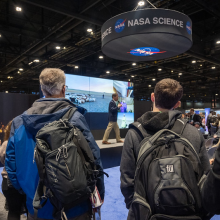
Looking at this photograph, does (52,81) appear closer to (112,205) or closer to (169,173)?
(169,173)

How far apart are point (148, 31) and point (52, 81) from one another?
1.75 metres

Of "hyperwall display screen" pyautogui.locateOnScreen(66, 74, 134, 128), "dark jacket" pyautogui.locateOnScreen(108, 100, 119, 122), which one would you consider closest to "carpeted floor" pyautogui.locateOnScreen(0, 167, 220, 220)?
"dark jacket" pyautogui.locateOnScreen(108, 100, 119, 122)

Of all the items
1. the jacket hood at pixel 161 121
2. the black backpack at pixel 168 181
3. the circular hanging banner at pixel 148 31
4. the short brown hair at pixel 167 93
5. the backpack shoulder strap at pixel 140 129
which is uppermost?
the circular hanging banner at pixel 148 31

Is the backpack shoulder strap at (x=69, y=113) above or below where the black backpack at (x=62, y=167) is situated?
above

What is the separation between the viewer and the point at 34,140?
1337 mm

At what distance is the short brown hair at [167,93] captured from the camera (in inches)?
49.9

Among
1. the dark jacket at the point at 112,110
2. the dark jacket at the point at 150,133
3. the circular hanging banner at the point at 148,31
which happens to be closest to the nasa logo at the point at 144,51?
the circular hanging banner at the point at 148,31

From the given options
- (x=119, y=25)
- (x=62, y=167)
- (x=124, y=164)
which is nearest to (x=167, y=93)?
(x=124, y=164)

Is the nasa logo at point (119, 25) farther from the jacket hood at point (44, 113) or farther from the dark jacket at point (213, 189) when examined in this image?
the dark jacket at point (213, 189)

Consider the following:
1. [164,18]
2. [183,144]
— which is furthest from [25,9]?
[183,144]

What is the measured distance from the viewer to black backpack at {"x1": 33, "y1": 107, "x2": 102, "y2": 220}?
1.11 m

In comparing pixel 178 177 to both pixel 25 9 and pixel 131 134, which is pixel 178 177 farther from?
pixel 25 9

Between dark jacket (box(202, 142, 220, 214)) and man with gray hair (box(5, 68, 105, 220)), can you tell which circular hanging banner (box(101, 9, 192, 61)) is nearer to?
man with gray hair (box(5, 68, 105, 220))

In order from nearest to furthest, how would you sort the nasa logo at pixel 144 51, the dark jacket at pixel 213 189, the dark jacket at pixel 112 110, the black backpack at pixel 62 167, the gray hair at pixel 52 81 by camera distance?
1. the dark jacket at pixel 213 189
2. the black backpack at pixel 62 167
3. the gray hair at pixel 52 81
4. the nasa logo at pixel 144 51
5. the dark jacket at pixel 112 110
